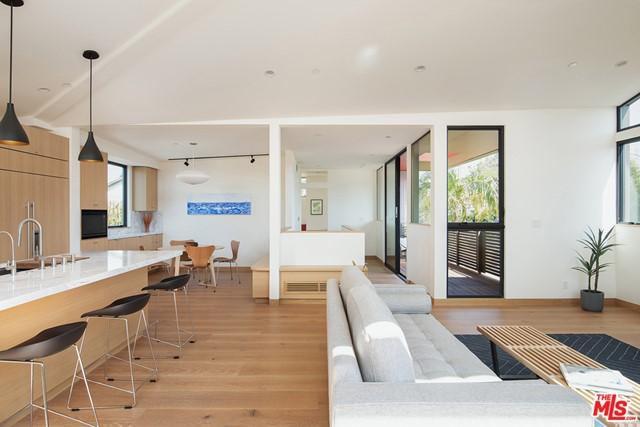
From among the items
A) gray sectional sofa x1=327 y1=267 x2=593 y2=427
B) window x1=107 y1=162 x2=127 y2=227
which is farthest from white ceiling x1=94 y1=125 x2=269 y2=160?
gray sectional sofa x1=327 y1=267 x2=593 y2=427

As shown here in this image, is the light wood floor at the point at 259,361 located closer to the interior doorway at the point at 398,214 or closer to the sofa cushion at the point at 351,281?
the sofa cushion at the point at 351,281

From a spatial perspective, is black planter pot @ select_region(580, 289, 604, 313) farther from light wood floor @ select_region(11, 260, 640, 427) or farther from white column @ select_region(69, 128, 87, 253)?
white column @ select_region(69, 128, 87, 253)

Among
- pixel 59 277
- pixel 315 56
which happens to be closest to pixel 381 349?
pixel 59 277

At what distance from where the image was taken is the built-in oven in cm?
509

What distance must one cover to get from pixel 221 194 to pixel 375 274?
3939 mm

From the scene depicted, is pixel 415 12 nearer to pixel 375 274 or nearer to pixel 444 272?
pixel 444 272

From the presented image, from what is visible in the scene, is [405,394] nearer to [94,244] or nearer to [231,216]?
[94,244]

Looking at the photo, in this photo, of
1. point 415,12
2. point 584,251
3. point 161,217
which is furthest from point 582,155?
point 161,217

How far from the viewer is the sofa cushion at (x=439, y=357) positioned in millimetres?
1823

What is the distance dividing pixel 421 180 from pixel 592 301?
9.37 feet

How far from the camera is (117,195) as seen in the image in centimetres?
713

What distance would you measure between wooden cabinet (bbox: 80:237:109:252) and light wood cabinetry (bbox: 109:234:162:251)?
0.30 m

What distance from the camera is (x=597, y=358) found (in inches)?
121

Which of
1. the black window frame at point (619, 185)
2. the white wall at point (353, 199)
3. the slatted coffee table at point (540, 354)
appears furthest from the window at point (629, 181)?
the white wall at point (353, 199)
